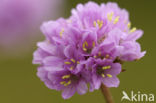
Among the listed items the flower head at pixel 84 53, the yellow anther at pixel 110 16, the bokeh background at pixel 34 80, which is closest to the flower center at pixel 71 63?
the flower head at pixel 84 53

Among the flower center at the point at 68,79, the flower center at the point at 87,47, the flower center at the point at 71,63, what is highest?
the flower center at the point at 87,47

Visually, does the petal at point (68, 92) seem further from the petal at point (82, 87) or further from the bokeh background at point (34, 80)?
the bokeh background at point (34, 80)

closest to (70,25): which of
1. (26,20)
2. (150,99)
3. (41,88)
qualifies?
(150,99)

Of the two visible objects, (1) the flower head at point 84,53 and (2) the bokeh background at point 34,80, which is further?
(2) the bokeh background at point 34,80

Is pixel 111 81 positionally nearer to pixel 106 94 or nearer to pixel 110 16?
pixel 106 94

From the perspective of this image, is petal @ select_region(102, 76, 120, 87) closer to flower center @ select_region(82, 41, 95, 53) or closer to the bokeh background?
flower center @ select_region(82, 41, 95, 53)

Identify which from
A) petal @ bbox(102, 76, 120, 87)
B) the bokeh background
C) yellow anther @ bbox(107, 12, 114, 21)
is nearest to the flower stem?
petal @ bbox(102, 76, 120, 87)

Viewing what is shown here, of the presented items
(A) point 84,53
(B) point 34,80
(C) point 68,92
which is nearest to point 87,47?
(A) point 84,53
